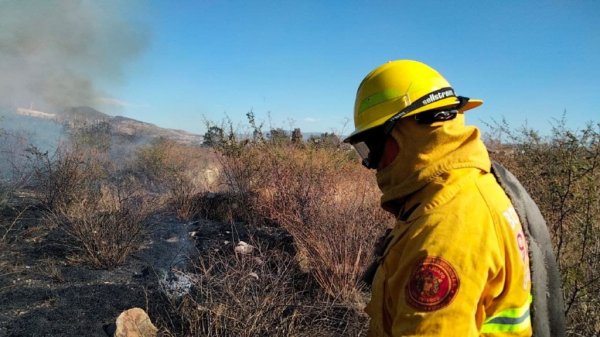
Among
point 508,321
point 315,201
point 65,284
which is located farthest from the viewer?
point 315,201

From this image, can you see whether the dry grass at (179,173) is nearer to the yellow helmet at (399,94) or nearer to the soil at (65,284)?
the soil at (65,284)

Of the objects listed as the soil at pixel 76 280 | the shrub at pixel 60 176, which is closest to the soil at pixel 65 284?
the soil at pixel 76 280

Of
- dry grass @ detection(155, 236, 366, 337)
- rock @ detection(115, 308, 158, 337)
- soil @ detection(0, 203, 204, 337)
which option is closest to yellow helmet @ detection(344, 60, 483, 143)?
dry grass @ detection(155, 236, 366, 337)

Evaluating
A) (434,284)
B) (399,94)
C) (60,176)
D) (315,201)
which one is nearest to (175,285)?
(315,201)

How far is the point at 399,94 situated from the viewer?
1.43m

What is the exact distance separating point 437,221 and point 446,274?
0.49ft

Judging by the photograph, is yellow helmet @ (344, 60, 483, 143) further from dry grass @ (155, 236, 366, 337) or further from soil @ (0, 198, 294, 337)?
soil @ (0, 198, 294, 337)

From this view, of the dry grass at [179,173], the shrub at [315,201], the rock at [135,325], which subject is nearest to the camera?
the rock at [135,325]

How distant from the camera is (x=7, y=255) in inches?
219

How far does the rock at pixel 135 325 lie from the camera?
3.48 metres

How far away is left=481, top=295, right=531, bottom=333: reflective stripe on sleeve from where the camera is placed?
3.82ft

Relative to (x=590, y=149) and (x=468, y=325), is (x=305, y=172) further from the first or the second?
(x=468, y=325)

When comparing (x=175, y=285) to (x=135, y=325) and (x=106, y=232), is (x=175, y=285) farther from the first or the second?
(x=106, y=232)

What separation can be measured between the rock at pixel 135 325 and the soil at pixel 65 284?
209 millimetres
